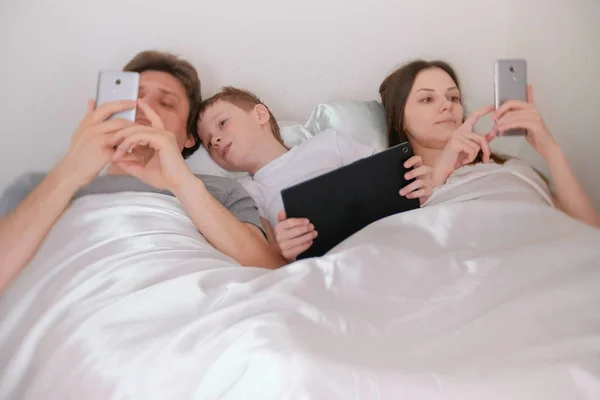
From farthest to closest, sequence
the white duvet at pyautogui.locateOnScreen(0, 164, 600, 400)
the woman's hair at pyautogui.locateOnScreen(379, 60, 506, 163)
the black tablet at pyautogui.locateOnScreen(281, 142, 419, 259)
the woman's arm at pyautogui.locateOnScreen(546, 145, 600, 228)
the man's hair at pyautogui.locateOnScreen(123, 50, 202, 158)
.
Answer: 1. the woman's hair at pyautogui.locateOnScreen(379, 60, 506, 163)
2. the man's hair at pyautogui.locateOnScreen(123, 50, 202, 158)
3. the woman's arm at pyautogui.locateOnScreen(546, 145, 600, 228)
4. the black tablet at pyautogui.locateOnScreen(281, 142, 419, 259)
5. the white duvet at pyautogui.locateOnScreen(0, 164, 600, 400)

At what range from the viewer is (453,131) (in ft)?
4.17

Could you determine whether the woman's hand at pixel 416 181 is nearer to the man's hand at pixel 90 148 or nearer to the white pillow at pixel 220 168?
the white pillow at pixel 220 168

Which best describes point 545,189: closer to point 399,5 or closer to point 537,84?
point 537,84

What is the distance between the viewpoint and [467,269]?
2.70 feet

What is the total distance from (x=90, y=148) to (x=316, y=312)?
1.63ft

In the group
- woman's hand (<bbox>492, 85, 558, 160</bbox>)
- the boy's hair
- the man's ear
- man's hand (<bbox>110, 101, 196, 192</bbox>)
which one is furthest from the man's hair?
woman's hand (<bbox>492, 85, 558, 160</bbox>)

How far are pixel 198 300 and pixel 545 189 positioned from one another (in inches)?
31.7

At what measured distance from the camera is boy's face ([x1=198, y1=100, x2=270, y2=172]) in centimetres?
124

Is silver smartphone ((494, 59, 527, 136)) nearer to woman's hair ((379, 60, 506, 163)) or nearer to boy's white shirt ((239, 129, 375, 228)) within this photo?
woman's hair ((379, 60, 506, 163))

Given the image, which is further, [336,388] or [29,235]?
[29,235]

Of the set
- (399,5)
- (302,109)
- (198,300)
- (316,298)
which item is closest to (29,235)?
(198,300)

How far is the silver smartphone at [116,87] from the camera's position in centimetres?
96

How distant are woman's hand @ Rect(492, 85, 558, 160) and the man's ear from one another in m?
0.54

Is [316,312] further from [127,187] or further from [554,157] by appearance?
[554,157]
